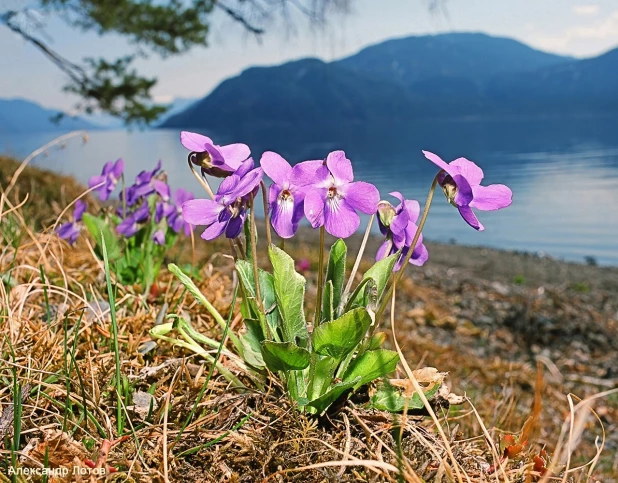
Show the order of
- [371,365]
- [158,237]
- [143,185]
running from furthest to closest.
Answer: [158,237] < [143,185] < [371,365]

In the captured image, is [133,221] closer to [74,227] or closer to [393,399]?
[74,227]

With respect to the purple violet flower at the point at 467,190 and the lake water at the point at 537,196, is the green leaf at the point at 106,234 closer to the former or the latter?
the lake water at the point at 537,196

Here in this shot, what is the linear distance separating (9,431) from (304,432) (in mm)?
771

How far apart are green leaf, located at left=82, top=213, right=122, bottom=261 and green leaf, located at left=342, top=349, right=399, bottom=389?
1.59 metres

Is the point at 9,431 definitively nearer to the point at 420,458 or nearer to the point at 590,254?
the point at 420,458

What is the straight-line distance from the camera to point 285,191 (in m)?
1.48

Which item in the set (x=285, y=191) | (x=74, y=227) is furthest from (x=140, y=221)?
(x=285, y=191)

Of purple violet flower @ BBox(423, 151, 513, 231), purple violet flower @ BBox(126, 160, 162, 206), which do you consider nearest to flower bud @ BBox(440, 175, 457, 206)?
purple violet flower @ BBox(423, 151, 513, 231)

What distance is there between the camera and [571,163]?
6994 cm

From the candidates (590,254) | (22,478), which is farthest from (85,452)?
(590,254)

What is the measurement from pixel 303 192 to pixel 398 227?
1.16ft

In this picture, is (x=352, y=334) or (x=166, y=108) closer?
(x=352, y=334)

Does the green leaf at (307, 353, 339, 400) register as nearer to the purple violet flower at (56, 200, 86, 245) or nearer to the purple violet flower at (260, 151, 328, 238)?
the purple violet flower at (260, 151, 328, 238)

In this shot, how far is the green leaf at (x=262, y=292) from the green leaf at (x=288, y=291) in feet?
0.17
